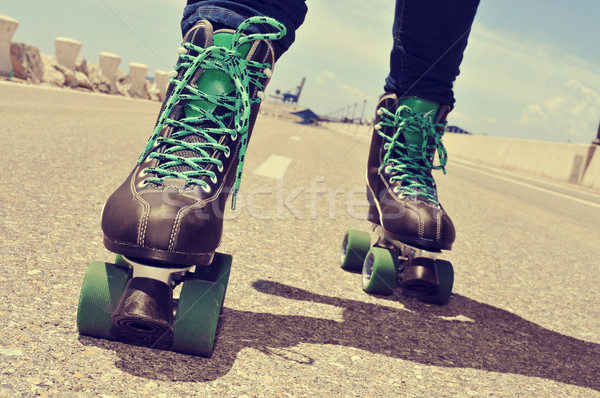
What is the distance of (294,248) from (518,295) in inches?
43.8

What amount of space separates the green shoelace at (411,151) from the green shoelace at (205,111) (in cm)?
90

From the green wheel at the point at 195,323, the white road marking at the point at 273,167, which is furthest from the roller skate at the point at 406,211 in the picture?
the white road marking at the point at 273,167

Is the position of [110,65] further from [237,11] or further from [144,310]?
[144,310]

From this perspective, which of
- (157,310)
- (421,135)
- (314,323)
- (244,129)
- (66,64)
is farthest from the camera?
(66,64)

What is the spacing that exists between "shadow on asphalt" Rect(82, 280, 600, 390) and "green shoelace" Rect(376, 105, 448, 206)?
Result: 0.50m

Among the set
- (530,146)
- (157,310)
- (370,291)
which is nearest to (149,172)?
(157,310)

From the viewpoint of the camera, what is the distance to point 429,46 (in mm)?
2312

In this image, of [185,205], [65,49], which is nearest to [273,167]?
[185,205]

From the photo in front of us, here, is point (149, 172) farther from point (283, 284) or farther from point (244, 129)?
point (283, 284)

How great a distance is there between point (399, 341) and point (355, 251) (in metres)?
0.79

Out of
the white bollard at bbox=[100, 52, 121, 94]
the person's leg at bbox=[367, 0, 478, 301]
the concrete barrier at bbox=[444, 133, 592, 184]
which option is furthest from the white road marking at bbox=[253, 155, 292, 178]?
the white bollard at bbox=[100, 52, 121, 94]

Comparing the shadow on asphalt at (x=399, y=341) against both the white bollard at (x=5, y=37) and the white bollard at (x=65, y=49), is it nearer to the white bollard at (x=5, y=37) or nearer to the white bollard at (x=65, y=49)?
the white bollard at (x=5, y=37)

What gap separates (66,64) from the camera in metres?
16.6

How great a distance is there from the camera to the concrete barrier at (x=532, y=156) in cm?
1416
